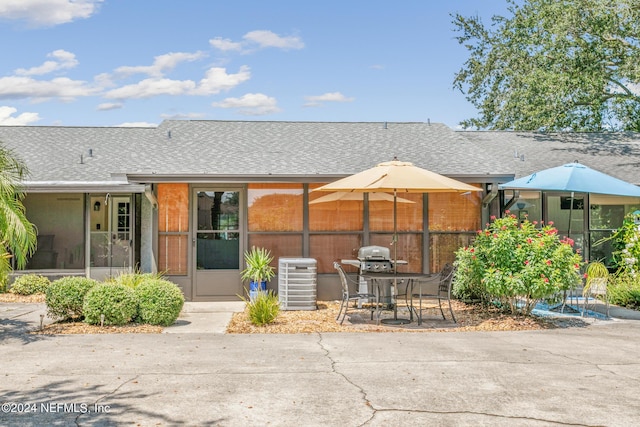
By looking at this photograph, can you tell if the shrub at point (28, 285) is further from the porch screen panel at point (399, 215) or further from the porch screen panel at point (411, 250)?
the porch screen panel at point (411, 250)

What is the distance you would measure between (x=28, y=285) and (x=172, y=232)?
334cm

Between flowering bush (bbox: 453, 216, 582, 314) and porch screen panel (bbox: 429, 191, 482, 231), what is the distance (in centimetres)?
259

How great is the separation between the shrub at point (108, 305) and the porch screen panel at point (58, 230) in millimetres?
5034

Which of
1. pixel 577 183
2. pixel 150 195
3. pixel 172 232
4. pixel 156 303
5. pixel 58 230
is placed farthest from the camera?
pixel 58 230

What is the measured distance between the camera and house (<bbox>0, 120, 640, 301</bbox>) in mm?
12836

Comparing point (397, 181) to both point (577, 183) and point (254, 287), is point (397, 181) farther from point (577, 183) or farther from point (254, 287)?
point (254, 287)

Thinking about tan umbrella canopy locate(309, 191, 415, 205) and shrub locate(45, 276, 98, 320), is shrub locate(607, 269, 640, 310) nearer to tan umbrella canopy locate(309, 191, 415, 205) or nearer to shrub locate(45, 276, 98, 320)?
tan umbrella canopy locate(309, 191, 415, 205)

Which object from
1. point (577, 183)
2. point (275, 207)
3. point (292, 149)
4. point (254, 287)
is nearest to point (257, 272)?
point (254, 287)

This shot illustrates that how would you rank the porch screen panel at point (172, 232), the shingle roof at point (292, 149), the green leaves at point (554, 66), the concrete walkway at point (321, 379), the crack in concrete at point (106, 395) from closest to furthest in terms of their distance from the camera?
the crack in concrete at point (106, 395), the concrete walkway at point (321, 379), the porch screen panel at point (172, 232), the shingle roof at point (292, 149), the green leaves at point (554, 66)

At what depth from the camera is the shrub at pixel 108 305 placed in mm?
9398

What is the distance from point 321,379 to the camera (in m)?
6.45

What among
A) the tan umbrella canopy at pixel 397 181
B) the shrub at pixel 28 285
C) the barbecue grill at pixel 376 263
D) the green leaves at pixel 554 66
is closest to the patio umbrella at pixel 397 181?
the tan umbrella canopy at pixel 397 181

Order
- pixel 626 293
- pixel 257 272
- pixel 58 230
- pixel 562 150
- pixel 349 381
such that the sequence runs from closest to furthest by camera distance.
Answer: pixel 349 381 < pixel 257 272 < pixel 626 293 < pixel 58 230 < pixel 562 150

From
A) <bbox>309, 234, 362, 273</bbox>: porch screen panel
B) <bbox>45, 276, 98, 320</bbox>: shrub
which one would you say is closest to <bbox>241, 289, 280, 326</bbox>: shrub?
<bbox>45, 276, 98, 320</bbox>: shrub
